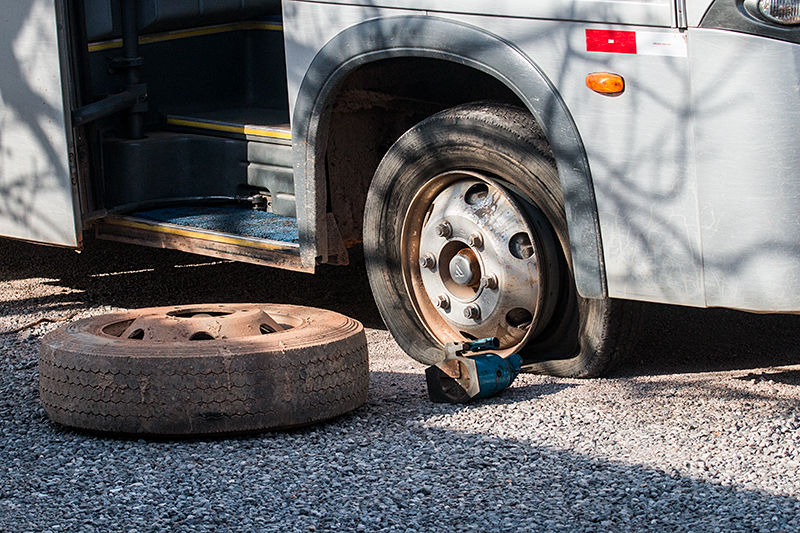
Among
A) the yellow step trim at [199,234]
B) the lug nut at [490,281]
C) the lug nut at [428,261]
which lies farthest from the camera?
the yellow step trim at [199,234]

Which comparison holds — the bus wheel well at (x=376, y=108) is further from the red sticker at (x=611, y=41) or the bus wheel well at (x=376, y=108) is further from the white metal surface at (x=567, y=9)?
the red sticker at (x=611, y=41)

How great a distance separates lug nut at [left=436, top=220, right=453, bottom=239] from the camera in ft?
14.1

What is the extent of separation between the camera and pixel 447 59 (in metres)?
4.04

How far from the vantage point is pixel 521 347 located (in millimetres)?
4195

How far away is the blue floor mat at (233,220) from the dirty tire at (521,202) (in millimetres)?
554

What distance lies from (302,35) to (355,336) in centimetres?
135

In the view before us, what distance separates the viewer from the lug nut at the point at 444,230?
4289 mm

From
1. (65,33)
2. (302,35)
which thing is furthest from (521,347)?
(65,33)

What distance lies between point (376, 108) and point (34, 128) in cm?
165

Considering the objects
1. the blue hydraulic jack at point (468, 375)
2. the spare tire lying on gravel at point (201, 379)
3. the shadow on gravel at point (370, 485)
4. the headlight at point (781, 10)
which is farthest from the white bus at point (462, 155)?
the spare tire lying on gravel at point (201, 379)

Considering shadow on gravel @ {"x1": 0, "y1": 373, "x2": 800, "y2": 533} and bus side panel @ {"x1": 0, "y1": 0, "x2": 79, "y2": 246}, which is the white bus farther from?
shadow on gravel @ {"x1": 0, "y1": 373, "x2": 800, "y2": 533}

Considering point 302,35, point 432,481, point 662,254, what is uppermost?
point 302,35

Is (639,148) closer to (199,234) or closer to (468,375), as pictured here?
(468,375)

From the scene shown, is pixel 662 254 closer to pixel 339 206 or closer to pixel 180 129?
pixel 339 206
